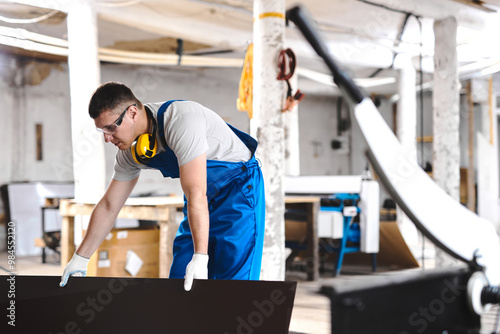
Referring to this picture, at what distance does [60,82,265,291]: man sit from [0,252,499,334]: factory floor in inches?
14.3

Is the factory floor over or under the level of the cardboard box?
under

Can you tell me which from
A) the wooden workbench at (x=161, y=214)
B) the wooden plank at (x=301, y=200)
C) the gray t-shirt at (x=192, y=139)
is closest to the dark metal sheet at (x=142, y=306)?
the gray t-shirt at (x=192, y=139)

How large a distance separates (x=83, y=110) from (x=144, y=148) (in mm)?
2383

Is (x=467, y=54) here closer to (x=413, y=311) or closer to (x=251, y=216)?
(x=251, y=216)

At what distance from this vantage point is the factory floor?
280 centimetres

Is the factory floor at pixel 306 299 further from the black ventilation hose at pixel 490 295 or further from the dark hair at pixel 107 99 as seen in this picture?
the dark hair at pixel 107 99

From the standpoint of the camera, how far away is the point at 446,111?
154 inches

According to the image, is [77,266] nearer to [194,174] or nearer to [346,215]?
[194,174]

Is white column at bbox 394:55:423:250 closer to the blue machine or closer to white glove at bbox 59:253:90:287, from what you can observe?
the blue machine

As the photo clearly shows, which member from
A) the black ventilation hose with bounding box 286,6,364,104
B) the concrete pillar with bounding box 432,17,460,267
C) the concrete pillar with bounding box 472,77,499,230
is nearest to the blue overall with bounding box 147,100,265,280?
the black ventilation hose with bounding box 286,6,364,104

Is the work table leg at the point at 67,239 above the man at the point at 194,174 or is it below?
below

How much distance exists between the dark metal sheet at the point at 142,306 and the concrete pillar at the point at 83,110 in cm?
250

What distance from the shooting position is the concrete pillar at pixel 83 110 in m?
3.85

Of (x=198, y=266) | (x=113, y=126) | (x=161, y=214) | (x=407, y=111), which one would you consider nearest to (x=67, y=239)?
(x=161, y=214)
